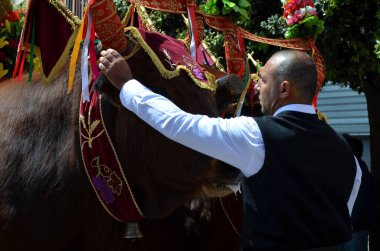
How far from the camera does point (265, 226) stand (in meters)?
2.85

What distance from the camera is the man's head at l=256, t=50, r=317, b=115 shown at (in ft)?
9.71

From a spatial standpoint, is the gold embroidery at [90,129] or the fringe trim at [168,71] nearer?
the fringe trim at [168,71]

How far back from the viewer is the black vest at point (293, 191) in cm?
281

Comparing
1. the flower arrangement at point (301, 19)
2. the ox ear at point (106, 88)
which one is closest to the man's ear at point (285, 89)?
the ox ear at point (106, 88)

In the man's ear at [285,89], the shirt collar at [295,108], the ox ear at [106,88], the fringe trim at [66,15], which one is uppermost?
the fringe trim at [66,15]

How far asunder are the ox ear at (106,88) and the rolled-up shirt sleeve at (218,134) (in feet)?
1.26

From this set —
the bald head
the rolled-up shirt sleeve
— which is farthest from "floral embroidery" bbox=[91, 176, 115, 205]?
the bald head

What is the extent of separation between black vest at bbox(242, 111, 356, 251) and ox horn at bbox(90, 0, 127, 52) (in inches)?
38.3

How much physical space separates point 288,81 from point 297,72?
6 centimetres

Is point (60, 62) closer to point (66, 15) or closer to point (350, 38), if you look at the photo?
point (66, 15)

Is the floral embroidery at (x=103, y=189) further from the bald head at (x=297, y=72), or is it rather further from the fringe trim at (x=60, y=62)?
the bald head at (x=297, y=72)

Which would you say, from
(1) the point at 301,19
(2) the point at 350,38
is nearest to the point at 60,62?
(1) the point at 301,19

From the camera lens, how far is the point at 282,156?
281cm

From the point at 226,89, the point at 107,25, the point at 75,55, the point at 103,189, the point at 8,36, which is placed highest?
the point at 107,25
